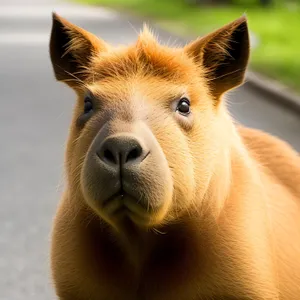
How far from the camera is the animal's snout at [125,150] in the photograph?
343 cm

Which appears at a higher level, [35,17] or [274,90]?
[274,90]

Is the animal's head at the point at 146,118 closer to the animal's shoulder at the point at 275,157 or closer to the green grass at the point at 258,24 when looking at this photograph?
the animal's shoulder at the point at 275,157

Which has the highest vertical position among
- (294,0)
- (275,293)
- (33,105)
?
(275,293)

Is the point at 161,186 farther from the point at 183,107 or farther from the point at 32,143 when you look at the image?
the point at 32,143

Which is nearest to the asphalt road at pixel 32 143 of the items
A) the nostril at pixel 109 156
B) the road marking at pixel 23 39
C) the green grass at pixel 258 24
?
the road marking at pixel 23 39

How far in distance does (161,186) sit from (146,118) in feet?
1.12

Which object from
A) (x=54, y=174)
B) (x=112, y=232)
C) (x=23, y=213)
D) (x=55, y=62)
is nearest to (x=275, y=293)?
(x=112, y=232)

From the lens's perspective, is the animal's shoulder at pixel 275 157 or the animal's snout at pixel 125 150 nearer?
the animal's snout at pixel 125 150

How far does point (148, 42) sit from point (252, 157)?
1045 mm

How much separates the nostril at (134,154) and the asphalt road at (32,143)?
2.76 m

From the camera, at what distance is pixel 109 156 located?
3480 millimetres

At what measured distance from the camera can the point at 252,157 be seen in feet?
15.7

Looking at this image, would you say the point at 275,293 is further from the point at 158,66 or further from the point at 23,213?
the point at 23,213

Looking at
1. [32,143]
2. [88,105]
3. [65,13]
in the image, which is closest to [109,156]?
[88,105]
